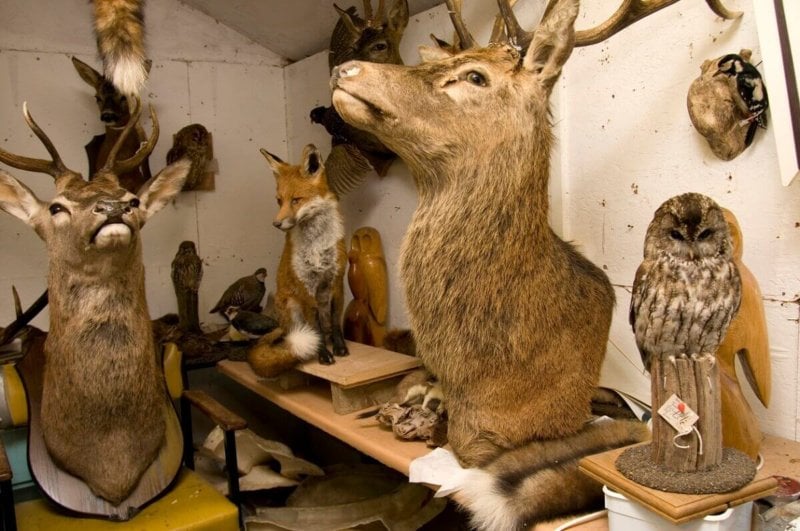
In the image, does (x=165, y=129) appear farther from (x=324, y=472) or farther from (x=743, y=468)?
(x=743, y=468)

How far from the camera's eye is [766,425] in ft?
4.91

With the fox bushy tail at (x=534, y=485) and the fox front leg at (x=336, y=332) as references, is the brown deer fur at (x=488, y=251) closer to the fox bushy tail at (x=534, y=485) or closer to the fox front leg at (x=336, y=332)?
the fox bushy tail at (x=534, y=485)

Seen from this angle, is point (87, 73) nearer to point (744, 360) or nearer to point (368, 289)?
point (368, 289)

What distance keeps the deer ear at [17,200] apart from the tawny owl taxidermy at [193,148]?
920mm

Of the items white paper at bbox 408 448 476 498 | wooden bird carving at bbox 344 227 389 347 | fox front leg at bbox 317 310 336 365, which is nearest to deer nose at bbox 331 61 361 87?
white paper at bbox 408 448 476 498

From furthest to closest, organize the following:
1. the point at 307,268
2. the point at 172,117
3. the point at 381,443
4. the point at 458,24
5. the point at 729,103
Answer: the point at 172,117 → the point at 307,268 → the point at 381,443 → the point at 458,24 → the point at 729,103

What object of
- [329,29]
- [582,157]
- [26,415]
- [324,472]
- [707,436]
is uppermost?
[329,29]

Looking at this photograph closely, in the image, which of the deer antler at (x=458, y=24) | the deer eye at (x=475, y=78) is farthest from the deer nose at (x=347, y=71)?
the deer antler at (x=458, y=24)

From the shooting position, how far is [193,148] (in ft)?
9.20

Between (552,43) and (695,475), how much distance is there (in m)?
0.86

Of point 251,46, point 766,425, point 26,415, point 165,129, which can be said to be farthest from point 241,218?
point 766,425

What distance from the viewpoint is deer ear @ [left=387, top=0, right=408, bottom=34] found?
215cm

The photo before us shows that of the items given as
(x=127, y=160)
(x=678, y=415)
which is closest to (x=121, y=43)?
(x=127, y=160)

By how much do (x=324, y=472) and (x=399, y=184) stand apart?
1128 mm
